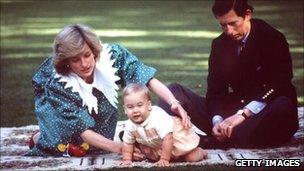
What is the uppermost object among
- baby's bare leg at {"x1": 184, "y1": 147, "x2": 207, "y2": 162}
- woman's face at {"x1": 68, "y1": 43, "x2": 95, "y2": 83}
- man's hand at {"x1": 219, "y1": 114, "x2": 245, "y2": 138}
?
woman's face at {"x1": 68, "y1": 43, "x2": 95, "y2": 83}

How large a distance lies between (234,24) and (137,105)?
0.78 m

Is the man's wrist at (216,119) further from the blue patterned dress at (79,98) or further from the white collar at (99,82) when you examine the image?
the white collar at (99,82)

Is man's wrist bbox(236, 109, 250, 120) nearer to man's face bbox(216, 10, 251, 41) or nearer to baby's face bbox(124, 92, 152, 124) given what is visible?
man's face bbox(216, 10, 251, 41)

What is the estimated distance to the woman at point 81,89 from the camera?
4.04 metres

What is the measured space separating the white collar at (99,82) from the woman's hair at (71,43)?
0.10 m

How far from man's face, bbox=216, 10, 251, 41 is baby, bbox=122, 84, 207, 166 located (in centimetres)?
59

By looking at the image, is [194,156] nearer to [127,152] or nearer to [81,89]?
[127,152]

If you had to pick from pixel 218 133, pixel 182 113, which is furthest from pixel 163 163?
pixel 218 133

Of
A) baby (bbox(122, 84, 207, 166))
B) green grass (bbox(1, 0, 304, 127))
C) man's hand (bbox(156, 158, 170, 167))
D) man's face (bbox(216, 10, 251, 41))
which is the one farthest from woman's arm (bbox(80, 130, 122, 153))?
green grass (bbox(1, 0, 304, 127))

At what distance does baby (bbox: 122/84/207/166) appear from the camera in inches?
147

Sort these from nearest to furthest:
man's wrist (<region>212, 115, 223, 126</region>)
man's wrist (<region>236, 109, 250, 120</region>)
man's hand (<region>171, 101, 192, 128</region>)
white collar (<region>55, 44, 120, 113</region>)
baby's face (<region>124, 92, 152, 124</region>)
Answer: baby's face (<region>124, 92, 152, 124</region>), man's hand (<region>171, 101, 192, 128</region>), white collar (<region>55, 44, 120, 113</region>), man's wrist (<region>236, 109, 250, 120</region>), man's wrist (<region>212, 115, 223, 126</region>)

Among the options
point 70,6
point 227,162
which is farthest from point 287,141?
point 70,6

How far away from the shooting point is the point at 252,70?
4383mm

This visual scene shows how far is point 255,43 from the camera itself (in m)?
4.33
